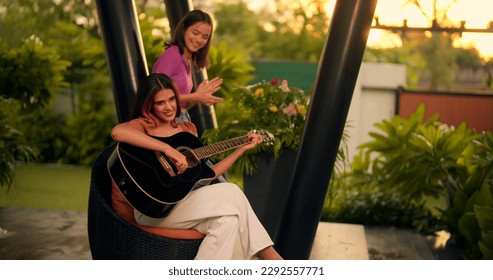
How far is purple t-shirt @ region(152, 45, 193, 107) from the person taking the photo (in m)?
3.13

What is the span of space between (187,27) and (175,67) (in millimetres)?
188

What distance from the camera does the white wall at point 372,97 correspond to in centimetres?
743

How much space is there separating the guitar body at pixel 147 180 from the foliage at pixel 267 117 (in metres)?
1.43

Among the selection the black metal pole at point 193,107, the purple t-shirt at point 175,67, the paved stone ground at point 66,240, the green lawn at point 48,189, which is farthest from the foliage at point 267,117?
the green lawn at point 48,189

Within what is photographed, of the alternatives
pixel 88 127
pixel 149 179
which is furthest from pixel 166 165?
pixel 88 127

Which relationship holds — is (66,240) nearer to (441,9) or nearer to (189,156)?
(189,156)

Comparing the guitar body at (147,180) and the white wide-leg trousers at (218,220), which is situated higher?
the guitar body at (147,180)

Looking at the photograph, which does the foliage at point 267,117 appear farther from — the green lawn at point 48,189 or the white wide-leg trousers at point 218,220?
the green lawn at point 48,189

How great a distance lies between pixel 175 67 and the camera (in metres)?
3.15

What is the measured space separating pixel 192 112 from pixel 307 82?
4.30 meters

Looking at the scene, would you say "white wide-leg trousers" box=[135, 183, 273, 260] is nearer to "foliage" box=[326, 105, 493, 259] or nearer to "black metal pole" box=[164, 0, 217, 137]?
"black metal pole" box=[164, 0, 217, 137]
